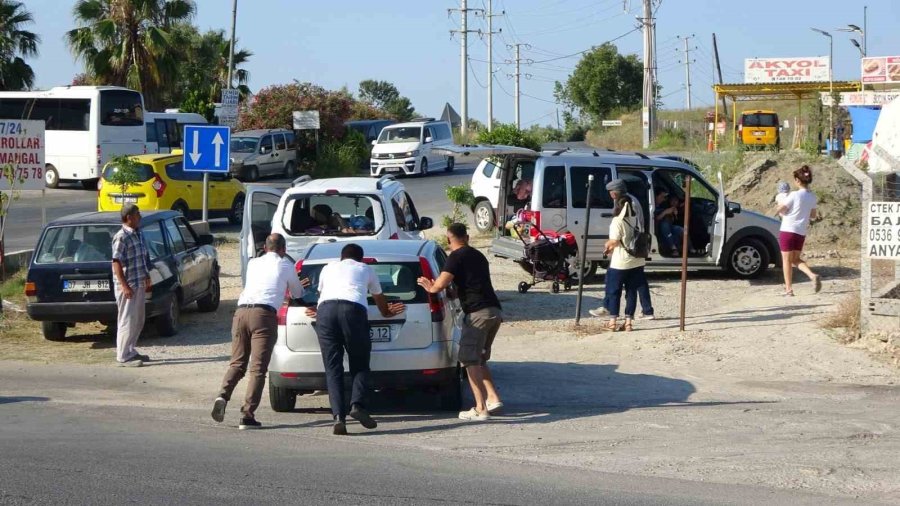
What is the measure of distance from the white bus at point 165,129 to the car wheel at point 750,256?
1165 inches

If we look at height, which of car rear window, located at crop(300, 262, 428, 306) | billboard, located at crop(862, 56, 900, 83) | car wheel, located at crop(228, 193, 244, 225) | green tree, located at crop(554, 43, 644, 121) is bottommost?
car rear window, located at crop(300, 262, 428, 306)

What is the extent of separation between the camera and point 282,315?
1001cm

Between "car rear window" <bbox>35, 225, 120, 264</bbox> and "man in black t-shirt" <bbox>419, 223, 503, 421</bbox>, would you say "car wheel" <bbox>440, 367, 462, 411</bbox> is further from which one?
"car rear window" <bbox>35, 225, 120, 264</bbox>

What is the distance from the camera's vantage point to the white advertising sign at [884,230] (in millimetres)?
12734

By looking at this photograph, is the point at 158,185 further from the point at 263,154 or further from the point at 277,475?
the point at 263,154

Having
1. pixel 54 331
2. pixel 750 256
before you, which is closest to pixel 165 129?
pixel 750 256

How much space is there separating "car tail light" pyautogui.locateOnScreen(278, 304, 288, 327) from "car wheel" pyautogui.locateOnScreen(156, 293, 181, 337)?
4904 millimetres

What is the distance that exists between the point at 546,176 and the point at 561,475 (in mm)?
10455

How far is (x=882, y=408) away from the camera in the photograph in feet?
34.3

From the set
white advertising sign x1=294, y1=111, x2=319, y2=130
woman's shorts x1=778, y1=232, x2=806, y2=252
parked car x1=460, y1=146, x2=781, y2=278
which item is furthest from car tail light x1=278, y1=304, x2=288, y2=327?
white advertising sign x1=294, y1=111, x2=319, y2=130

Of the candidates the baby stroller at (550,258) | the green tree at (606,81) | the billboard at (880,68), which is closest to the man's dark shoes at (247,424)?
the baby stroller at (550,258)

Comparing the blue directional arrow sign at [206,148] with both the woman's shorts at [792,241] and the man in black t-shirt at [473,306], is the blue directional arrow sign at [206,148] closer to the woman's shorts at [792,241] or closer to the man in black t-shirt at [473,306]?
the woman's shorts at [792,241]

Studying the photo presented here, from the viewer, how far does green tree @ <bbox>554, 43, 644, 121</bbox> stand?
3777 inches

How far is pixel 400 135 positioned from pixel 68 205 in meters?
14.5
